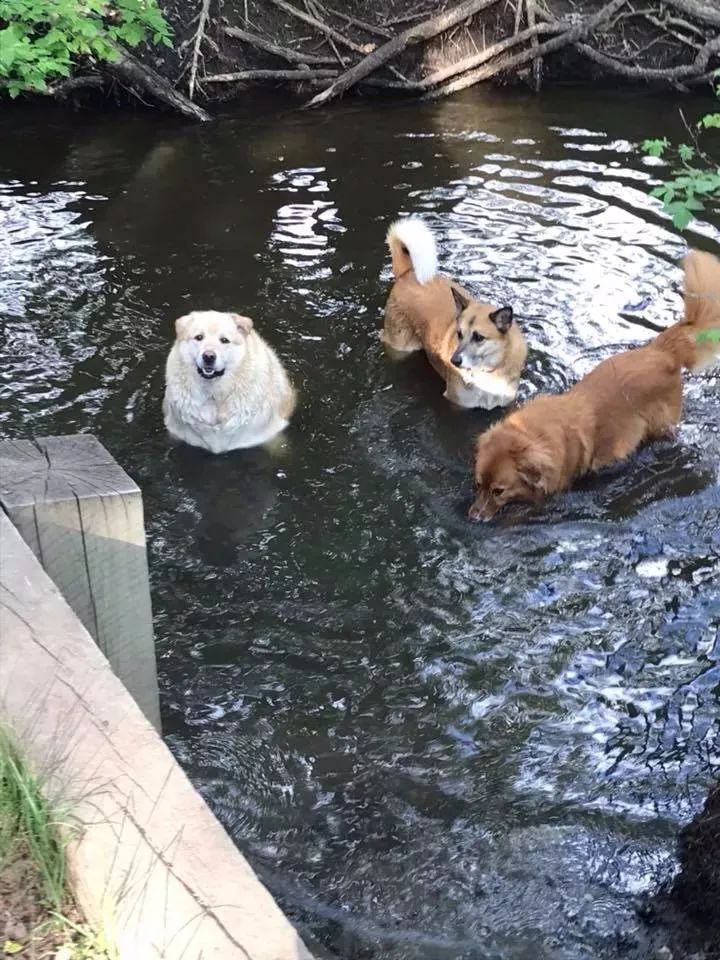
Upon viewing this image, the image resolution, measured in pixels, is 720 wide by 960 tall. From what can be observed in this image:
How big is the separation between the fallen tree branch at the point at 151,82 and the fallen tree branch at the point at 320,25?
206 centimetres

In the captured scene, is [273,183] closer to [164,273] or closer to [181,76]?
[164,273]

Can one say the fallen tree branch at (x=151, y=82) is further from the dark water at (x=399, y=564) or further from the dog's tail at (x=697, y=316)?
the dog's tail at (x=697, y=316)

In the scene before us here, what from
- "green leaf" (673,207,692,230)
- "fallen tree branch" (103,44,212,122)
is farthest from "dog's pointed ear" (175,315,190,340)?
"fallen tree branch" (103,44,212,122)

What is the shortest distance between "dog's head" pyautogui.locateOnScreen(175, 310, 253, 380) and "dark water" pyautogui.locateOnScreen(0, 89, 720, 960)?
0.57 meters

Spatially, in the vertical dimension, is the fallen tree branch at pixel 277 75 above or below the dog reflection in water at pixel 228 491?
above

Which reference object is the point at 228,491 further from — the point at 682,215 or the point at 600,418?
the point at 682,215

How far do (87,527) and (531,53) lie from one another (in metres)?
12.4

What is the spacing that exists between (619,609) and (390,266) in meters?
4.56

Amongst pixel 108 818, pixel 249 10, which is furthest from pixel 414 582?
pixel 249 10

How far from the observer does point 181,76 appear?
13.1 meters

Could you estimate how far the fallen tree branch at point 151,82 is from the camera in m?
12.4

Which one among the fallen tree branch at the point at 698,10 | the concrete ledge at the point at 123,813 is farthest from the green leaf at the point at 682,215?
the fallen tree branch at the point at 698,10

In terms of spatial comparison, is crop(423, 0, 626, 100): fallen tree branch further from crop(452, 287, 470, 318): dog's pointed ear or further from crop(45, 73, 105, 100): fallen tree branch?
crop(452, 287, 470, 318): dog's pointed ear

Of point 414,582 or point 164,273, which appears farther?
point 164,273
